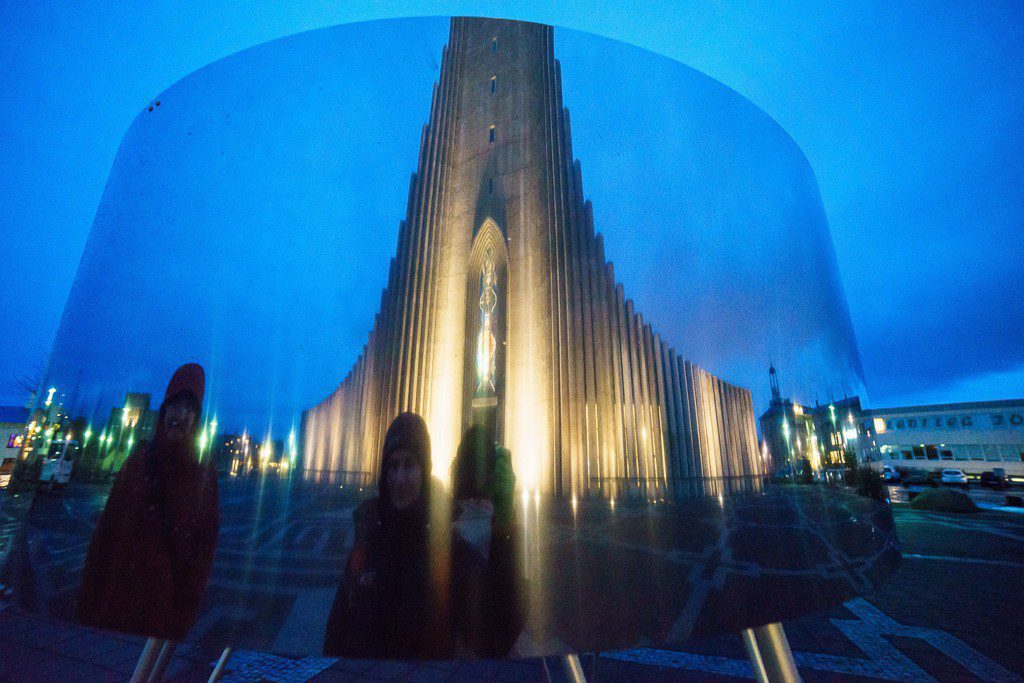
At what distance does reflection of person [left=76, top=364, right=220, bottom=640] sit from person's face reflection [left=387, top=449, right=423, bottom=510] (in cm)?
25

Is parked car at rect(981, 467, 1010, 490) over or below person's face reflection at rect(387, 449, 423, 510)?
below

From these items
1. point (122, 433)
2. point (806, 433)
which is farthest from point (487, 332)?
point (806, 433)

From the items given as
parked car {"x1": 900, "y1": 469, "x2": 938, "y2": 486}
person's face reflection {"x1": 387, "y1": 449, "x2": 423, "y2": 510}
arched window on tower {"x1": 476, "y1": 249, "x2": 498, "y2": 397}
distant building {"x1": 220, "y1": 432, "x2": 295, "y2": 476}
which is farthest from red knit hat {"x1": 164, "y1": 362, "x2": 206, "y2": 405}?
parked car {"x1": 900, "y1": 469, "x2": 938, "y2": 486}

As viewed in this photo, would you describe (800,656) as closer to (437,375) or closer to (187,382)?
(437,375)

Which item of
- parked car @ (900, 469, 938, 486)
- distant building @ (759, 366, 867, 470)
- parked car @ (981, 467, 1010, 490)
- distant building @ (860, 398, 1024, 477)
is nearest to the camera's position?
distant building @ (759, 366, 867, 470)

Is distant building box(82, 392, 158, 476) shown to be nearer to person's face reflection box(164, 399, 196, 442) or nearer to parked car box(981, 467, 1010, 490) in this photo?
person's face reflection box(164, 399, 196, 442)

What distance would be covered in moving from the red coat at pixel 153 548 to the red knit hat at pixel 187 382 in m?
0.09

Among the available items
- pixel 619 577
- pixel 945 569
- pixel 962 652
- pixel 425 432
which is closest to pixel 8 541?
pixel 425 432

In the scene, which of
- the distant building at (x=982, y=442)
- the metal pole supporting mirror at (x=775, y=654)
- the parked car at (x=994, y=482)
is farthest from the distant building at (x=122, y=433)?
the distant building at (x=982, y=442)

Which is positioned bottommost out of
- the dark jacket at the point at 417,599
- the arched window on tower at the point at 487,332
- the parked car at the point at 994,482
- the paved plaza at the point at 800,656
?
the paved plaza at the point at 800,656

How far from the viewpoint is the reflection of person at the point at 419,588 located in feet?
1.66

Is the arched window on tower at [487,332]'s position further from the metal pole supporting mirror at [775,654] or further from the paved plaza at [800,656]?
the paved plaza at [800,656]

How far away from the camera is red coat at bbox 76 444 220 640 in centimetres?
59

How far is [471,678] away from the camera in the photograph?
3.32m
